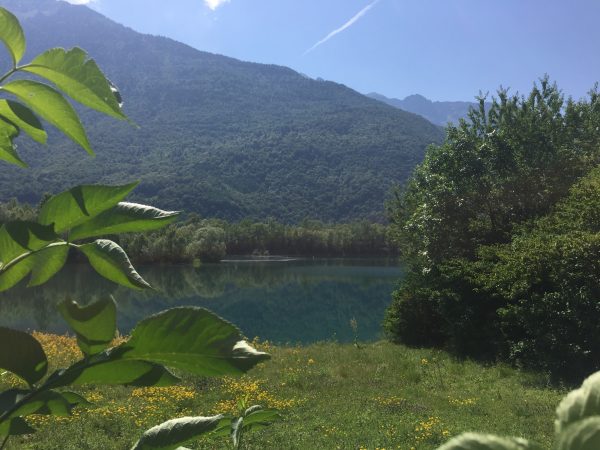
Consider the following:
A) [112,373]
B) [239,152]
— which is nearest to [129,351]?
[112,373]

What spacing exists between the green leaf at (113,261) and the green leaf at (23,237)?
1.8 inches

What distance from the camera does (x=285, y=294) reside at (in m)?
36.0

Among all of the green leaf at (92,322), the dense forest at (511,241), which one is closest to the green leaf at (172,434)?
the green leaf at (92,322)

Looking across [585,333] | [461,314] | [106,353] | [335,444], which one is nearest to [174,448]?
[106,353]

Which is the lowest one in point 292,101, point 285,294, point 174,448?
point 285,294

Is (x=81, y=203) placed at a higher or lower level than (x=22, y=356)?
higher

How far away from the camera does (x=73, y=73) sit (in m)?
0.44

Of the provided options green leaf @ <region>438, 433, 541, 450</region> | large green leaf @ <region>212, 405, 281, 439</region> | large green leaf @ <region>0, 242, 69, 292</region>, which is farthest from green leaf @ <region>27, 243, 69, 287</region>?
green leaf @ <region>438, 433, 541, 450</region>

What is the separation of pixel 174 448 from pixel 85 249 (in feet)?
0.68

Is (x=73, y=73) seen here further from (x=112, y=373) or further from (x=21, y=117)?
(x=112, y=373)

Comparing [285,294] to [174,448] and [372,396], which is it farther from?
[174,448]

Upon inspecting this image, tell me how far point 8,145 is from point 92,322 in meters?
0.28

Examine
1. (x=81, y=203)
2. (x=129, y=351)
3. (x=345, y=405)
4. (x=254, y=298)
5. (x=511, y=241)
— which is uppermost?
(x=81, y=203)

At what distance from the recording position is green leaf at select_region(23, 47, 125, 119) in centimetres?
44
